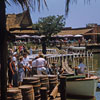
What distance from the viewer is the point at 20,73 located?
1200cm

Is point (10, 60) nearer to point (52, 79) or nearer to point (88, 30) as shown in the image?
point (52, 79)

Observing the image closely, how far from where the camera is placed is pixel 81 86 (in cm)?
1477

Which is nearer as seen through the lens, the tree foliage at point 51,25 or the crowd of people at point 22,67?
the crowd of people at point 22,67

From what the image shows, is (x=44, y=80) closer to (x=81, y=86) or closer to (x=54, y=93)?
(x=54, y=93)

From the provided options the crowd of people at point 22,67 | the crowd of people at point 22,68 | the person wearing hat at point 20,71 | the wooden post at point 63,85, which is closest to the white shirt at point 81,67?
the crowd of people at point 22,67

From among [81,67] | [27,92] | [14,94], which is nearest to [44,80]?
[27,92]

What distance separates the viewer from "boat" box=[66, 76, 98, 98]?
14.5 m

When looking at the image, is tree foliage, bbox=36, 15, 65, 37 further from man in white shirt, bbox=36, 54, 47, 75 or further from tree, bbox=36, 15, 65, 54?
man in white shirt, bbox=36, 54, 47, 75

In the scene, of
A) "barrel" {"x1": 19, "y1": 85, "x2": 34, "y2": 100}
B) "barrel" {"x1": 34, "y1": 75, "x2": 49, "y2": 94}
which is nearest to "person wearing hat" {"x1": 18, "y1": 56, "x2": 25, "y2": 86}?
"barrel" {"x1": 34, "y1": 75, "x2": 49, "y2": 94}

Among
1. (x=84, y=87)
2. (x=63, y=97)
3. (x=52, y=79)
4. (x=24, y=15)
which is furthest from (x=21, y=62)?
(x=24, y=15)

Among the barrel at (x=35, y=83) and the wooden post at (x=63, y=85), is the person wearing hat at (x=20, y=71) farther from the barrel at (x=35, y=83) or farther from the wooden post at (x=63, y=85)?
the wooden post at (x=63, y=85)

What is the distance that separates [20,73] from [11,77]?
0.43m

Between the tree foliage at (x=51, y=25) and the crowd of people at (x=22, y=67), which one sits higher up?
the tree foliage at (x=51, y=25)

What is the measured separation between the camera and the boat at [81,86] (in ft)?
47.5
